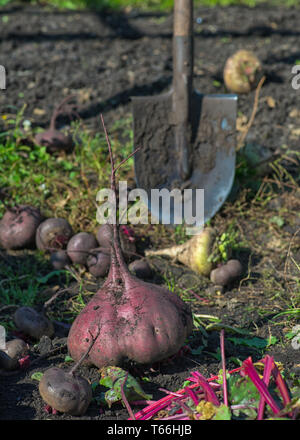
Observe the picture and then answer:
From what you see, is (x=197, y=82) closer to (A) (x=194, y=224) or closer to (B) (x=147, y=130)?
(B) (x=147, y=130)

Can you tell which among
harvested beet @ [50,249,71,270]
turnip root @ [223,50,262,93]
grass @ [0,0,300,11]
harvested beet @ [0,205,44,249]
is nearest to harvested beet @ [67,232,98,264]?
harvested beet @ [50,249,71,270]

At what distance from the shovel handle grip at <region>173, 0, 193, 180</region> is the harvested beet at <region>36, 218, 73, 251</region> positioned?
35.0 inches

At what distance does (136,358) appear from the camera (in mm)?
2127

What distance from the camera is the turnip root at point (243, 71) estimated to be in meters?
A: 4.62

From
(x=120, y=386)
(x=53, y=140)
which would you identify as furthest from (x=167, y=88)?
(x=120, y=386)

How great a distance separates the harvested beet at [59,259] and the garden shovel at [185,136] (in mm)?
688

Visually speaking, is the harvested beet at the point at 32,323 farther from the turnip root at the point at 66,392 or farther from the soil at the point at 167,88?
the turnip root at the point at 66,392

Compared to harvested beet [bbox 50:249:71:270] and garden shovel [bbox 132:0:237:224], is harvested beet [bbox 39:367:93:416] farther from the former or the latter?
garden shovel [bbox 132:0:237:224]

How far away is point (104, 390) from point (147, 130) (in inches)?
77.7

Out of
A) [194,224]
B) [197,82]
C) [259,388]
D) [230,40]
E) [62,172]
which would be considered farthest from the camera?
[230,40]

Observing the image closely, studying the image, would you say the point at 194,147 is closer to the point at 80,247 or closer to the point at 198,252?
the point at 198,252

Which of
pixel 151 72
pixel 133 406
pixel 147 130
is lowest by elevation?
pixel 133 406
